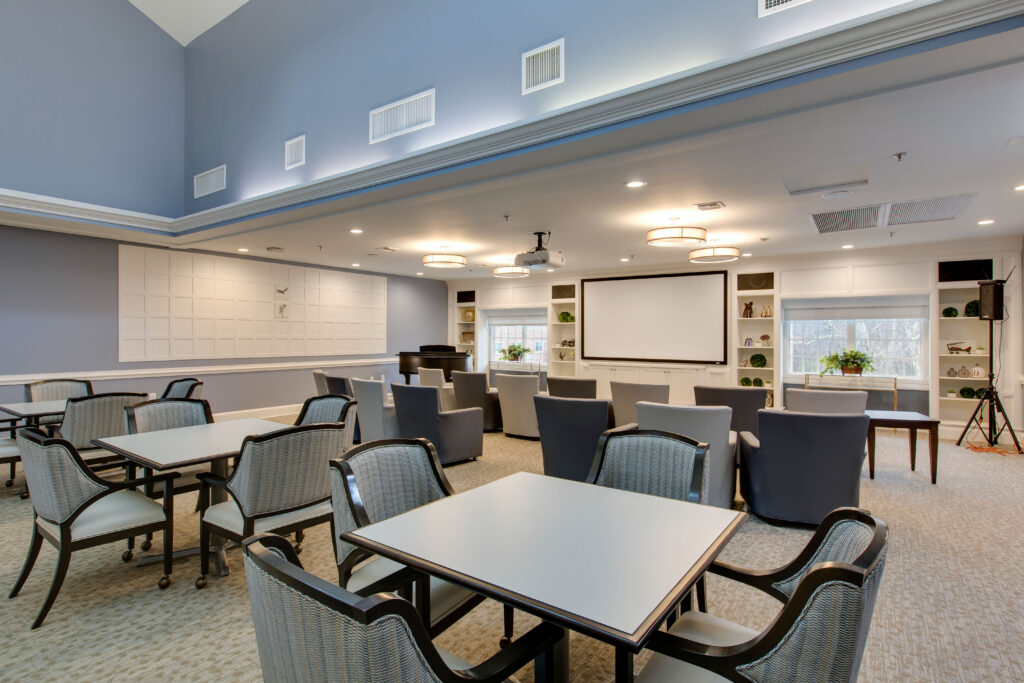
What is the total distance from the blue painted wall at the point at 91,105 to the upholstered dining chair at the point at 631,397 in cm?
651

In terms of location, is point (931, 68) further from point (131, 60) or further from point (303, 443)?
point (131, 60)

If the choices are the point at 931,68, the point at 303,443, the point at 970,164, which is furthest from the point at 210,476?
the point at 970,164

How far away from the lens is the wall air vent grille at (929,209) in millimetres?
4660

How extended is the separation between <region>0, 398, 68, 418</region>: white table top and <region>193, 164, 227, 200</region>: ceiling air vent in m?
3.28

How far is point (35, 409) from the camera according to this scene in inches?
171

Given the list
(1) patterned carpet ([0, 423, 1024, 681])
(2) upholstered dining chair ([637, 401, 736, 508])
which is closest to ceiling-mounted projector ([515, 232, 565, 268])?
(2) upholstered dining chair ([637, 401, 736, 508])

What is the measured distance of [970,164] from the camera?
3656mm

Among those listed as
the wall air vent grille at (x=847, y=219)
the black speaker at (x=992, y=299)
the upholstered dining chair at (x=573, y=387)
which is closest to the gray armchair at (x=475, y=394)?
the upholstered dining chair at (x=573, y=387)

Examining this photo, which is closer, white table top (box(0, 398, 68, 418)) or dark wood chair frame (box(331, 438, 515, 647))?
dark wood chair frame (box(331, 438, 515, 647))

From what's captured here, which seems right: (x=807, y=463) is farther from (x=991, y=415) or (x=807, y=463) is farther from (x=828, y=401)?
(x=991, y=415)

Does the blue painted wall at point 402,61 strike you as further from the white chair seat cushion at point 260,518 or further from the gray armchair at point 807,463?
the white chair seat cushion at point 260,518

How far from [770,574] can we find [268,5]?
7438mm

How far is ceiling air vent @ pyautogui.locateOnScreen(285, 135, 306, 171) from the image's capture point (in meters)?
5.67

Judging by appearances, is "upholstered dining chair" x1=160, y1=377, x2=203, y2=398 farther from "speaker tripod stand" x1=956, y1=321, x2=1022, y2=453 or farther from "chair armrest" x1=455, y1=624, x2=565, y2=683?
"speaker tripod stand" x1=956, y1=321, x2=1022, y2=453
